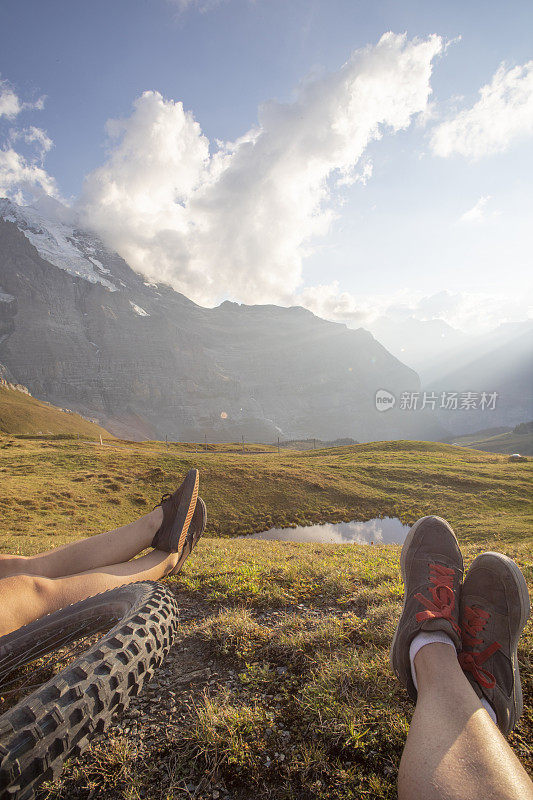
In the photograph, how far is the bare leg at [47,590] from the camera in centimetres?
346

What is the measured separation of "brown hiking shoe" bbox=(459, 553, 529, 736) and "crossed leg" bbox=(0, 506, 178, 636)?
13.6 ft

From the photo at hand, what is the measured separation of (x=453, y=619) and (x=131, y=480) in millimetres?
32221

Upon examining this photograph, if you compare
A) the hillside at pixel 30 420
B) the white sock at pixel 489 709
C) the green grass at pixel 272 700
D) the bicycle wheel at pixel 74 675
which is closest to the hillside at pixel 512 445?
the green grass at pixel 272 700

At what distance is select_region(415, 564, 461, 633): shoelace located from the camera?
3.33m

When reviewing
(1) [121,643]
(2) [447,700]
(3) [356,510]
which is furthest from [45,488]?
(2) [447,700]

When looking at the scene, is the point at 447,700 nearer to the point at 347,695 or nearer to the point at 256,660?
the point at 347,695

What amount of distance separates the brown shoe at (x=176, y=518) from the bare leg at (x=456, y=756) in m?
4.10

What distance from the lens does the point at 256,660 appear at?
3234mm

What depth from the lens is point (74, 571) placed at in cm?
460

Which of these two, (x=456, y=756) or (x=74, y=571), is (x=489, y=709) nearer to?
(x=456, y=756)

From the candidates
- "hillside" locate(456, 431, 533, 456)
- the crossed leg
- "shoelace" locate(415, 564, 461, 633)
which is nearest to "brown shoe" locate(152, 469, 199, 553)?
the crossed leg

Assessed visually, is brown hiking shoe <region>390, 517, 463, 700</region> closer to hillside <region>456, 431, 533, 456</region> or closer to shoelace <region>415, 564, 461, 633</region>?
shoelace <region>415, 564, 461, 633</region>

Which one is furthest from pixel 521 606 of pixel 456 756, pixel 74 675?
pixel 74 675

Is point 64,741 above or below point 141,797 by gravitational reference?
above
